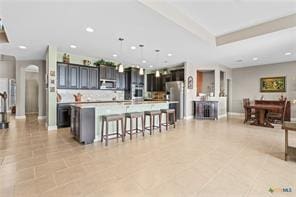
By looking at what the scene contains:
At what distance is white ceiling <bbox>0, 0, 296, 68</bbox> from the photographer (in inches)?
122

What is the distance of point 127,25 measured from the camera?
375 cm

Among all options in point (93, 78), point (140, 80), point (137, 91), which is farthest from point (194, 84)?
point (93, 78)

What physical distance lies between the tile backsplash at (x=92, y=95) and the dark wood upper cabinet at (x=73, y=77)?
0.81 ft

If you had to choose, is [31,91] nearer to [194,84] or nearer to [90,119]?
[90,119]

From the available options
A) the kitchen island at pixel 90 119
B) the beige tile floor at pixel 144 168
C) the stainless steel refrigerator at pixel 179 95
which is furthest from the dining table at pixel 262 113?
the kitchen island at pixel 90 119

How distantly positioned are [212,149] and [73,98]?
5223 mm

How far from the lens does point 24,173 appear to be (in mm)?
2463

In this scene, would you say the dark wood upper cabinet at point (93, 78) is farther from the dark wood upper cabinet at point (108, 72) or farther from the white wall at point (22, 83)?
the white wall at point (22, 83)

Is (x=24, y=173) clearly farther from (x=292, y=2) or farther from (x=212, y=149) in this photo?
(x=292, y=2)

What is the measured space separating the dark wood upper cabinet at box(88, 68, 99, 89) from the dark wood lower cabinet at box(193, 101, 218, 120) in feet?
15.3

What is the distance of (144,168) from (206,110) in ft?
20.4

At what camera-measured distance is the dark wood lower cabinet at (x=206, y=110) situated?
807 cm

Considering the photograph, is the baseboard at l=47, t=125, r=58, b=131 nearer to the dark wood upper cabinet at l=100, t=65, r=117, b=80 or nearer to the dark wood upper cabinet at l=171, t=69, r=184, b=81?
the dark wood upper cabinet at l=100, t=65, r=117, b=80

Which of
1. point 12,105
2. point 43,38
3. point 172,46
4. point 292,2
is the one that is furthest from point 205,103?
point 12,105
